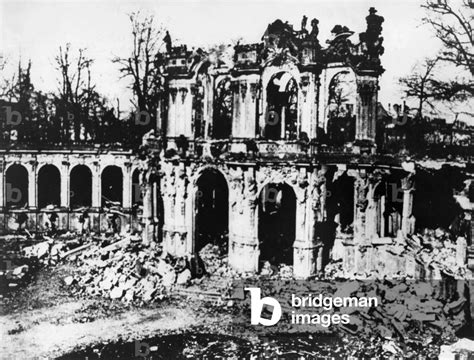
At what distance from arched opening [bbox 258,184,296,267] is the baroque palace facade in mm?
47

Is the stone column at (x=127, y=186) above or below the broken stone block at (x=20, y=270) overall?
above

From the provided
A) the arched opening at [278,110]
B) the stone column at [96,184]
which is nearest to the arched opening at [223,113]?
the arched opening at [278,110]

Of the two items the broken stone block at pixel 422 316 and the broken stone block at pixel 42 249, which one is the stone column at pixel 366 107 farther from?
the broken stone block at pixel 42 249

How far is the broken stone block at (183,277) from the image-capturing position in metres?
15.6

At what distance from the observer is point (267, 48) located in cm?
1567

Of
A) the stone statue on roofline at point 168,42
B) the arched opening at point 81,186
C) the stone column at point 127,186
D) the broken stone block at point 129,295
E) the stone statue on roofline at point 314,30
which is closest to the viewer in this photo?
the stone statue on roofline at point 314,30

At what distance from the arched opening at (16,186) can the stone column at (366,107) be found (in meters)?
12.0

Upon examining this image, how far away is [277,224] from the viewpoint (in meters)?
17.7

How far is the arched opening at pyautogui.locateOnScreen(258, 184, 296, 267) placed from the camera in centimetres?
1677

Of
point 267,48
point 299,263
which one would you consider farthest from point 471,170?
point 267,48

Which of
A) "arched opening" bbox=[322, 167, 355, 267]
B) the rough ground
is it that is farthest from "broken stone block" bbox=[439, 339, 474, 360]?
the rough ground

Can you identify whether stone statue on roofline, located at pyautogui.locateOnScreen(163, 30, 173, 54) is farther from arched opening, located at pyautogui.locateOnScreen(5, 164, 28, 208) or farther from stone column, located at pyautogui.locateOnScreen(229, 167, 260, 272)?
arched opening, located at pyautogui.locateOnScreen(5, 164, 28, 208)

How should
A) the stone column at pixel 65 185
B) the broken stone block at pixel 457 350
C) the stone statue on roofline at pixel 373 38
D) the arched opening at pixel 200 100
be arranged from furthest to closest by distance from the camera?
the stone column at pixel 65 185 → the arched opening at pixel 200 100 → the stone statue on roofline at pixel 373 38 → the broken stone block at pixel 457 350

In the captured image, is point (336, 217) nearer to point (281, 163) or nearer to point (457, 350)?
point (281, 163)
